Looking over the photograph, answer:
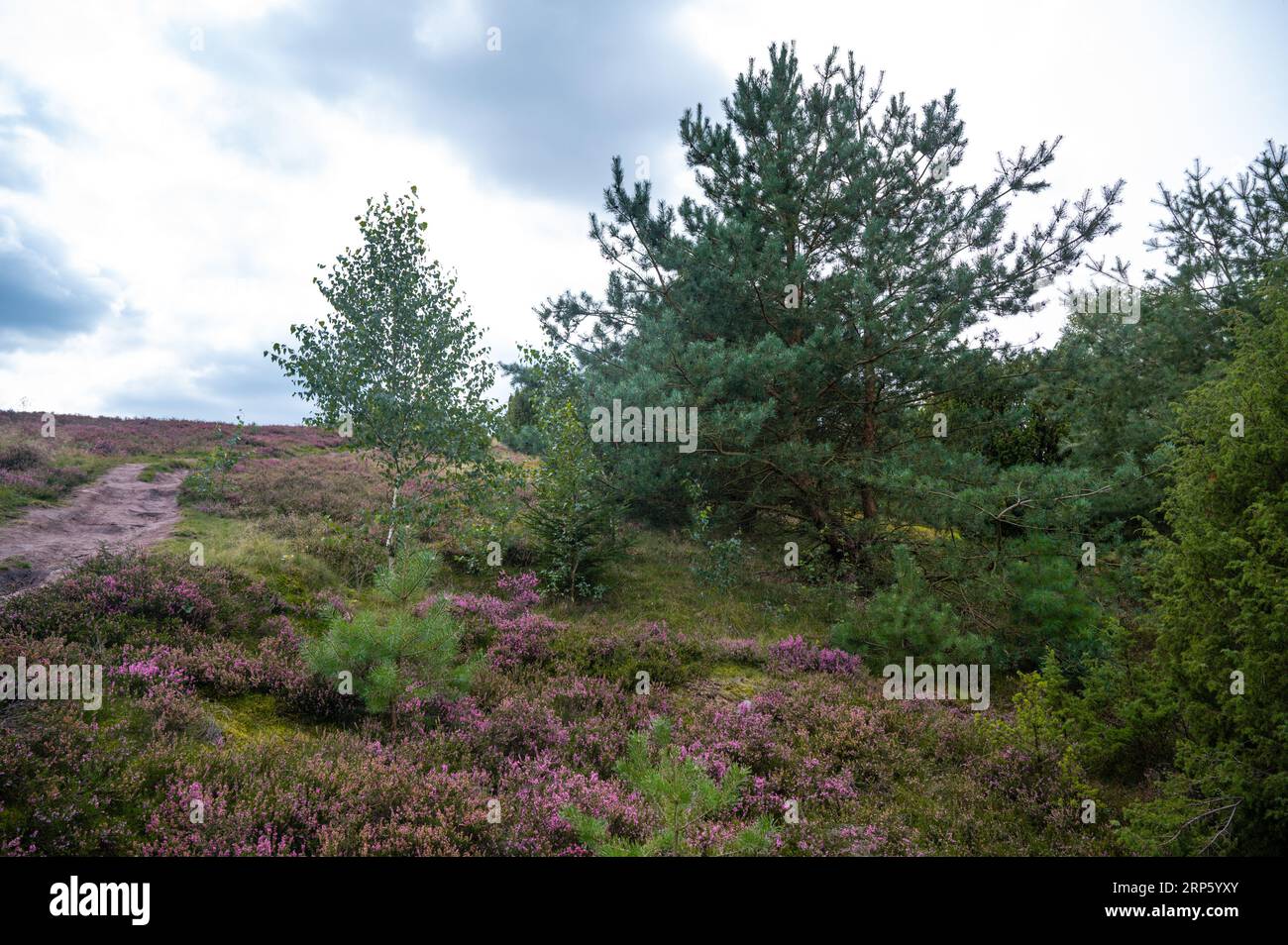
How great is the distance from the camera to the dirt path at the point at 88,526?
895cm

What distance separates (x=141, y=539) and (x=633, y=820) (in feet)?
37.5

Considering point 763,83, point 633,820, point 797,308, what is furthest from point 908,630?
point 763,83

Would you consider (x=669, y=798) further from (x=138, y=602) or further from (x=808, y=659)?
(x=138, y=602)

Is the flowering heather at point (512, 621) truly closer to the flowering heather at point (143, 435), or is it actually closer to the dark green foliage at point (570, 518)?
the dark green foliage at point (570, 518)

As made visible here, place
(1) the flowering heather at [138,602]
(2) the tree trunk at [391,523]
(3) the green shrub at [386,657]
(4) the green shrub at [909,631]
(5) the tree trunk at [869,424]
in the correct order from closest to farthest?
1. (3) the green shrub at [386,657]
2. (1) the flowering heather at [138,602]
3. (4) the green shrub at [909,631]
4. (2) the tree trunk at [391,523]
5. (5) the tree trunk at [869,424]

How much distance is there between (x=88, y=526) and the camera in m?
12.1

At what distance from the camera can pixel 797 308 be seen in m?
13.0

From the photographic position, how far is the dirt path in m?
8.95

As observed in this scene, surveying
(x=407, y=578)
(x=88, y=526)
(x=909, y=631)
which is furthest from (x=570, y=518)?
(x=88, y=526)

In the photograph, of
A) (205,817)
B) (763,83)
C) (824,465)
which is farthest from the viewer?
(763,83)

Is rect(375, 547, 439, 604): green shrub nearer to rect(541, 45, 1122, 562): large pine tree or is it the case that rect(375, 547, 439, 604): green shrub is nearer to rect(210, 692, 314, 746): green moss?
rect(210, 692, 314, 746): green moss

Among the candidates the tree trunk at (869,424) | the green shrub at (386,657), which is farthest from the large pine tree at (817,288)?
the green shrub at (386,657)

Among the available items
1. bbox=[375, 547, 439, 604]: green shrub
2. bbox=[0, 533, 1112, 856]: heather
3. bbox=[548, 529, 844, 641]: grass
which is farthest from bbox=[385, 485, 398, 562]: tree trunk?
bbox=[375, 547, 439, 604]: green shrub

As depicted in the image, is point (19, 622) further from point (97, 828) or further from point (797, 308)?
point (797, 308)
